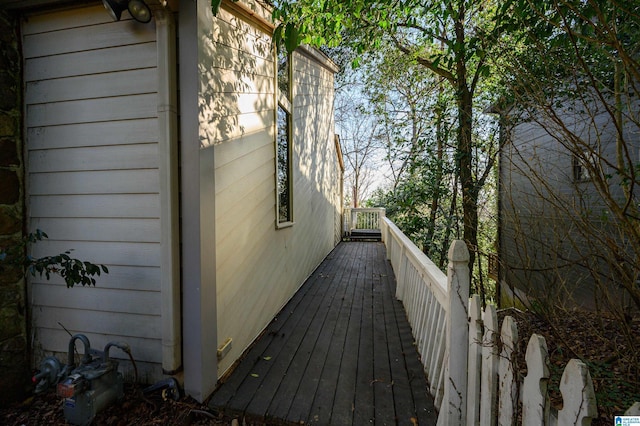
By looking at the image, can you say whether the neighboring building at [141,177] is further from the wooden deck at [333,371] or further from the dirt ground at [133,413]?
the wooden deck at [333,371]

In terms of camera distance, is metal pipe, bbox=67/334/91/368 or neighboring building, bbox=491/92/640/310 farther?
metal pipe, bbox=67/334/91/368

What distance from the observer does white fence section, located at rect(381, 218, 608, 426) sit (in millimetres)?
848

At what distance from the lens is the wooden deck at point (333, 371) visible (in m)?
1.98

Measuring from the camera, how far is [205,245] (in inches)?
83.6

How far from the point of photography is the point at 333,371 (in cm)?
243

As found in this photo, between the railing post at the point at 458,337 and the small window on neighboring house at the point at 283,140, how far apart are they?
2.60 m

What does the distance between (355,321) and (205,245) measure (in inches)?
81.1

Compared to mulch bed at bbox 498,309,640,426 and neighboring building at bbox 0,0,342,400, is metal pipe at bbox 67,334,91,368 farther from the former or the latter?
mulch bed at bbox 498,309,640,426

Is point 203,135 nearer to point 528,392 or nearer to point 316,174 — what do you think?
point 528,392

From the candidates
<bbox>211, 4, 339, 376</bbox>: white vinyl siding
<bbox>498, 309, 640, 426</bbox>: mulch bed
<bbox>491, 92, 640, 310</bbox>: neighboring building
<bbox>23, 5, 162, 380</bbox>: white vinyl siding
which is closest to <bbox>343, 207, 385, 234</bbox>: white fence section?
<bbox>491, 92, 640, 310</bbox>: neighboring building

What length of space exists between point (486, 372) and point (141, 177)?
2.40m

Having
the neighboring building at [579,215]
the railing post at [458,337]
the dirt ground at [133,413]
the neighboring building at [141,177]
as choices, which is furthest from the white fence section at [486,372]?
the neighboring building at [141,177]

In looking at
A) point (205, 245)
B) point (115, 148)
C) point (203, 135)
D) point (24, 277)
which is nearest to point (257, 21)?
point (203, 135)

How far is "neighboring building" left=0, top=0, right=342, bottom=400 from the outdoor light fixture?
0.20 ft
